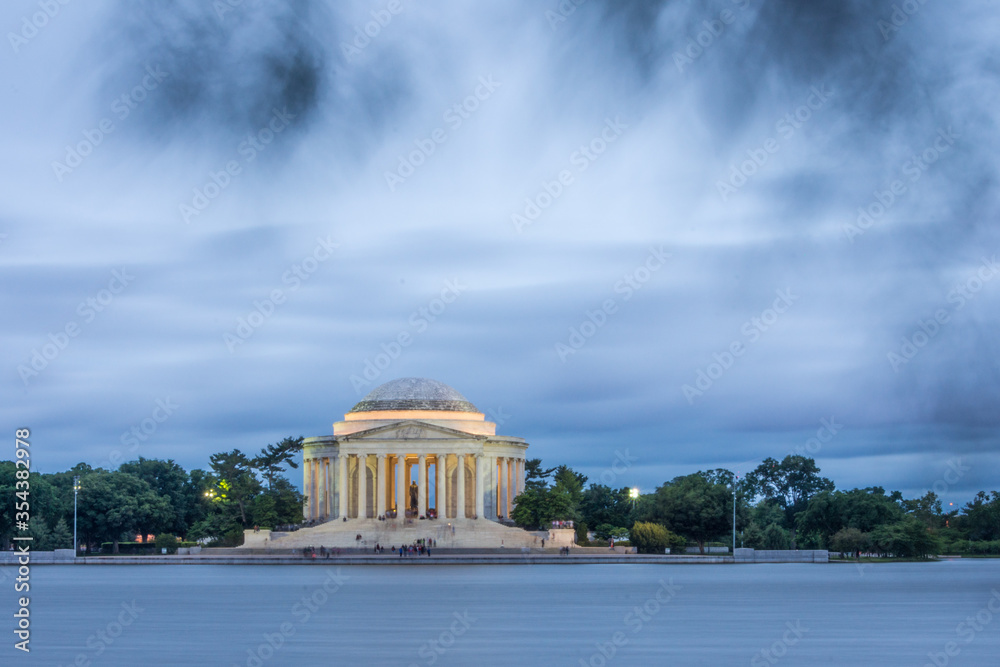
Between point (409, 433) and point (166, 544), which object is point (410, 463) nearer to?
point (409, 433)

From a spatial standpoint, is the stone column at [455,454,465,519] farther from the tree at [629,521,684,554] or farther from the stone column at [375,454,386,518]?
the tree at [629,521,684,554]

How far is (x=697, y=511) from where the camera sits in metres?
122

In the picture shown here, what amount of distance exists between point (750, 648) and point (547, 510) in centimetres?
9572

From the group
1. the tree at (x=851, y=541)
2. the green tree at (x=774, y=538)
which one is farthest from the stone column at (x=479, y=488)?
the tree at (x=851, y=541)

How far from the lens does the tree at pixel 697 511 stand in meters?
122

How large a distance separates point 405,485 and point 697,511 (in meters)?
37.2

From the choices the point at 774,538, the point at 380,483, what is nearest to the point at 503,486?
the point at 380,483

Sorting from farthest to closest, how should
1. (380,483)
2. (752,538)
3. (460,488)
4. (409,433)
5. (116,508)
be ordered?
(460,488) → (380,483) → (409,433) → (116,508) → (752,538)

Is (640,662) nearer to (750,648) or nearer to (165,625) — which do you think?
(750,648)

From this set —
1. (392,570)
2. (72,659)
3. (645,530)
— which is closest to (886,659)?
(72,659)

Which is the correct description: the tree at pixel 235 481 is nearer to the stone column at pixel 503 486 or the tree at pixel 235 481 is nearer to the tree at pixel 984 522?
the stone column at pixel 503 486

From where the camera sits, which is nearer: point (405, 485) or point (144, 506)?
point (144, 506)

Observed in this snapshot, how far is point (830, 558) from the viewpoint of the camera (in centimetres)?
12250

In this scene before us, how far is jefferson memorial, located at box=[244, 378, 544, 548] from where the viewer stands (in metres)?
143
